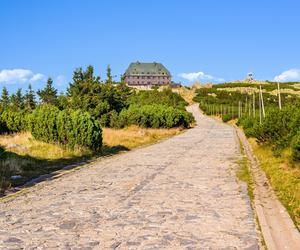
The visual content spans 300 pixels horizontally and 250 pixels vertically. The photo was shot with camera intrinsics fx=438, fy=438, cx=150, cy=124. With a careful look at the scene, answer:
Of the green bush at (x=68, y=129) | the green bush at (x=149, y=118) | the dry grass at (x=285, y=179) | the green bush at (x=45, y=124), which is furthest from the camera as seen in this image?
the green bush at (x=149, y=118)

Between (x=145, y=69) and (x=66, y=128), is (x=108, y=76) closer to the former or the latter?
(x=66, y=128)

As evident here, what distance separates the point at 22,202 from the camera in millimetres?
9469

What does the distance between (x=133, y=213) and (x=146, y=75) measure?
15893 cm

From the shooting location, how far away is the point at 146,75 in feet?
544

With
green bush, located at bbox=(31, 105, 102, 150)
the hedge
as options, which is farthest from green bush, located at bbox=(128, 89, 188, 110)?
A: green bush, located at bbox=(31, 105, 102, 150)

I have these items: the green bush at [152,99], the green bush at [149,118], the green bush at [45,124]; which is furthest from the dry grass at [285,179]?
the green bush at [152,99]

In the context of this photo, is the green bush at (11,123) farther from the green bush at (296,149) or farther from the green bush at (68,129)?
the green bush at (296,149)

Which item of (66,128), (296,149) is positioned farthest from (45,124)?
(296,149)

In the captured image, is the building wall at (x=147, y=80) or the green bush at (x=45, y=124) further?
the building wall at (x=147, y=80)

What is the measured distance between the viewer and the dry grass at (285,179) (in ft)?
28.7

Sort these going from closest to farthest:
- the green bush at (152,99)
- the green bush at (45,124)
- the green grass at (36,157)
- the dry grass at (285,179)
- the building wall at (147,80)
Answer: the dry grass at (285,179) < the green grass at (36,157) < the green bush at (45,124) < the green bush at (152,99) < the building wall at (147,80)

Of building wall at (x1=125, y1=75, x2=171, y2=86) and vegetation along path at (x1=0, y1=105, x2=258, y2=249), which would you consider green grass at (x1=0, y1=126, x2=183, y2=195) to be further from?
building wall at (x1=125, y1=75, x2=171, y2=86)

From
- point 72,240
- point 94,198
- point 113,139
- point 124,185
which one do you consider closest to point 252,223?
point 72,240

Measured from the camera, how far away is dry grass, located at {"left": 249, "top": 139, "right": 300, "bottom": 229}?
8762 mm
